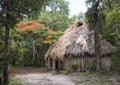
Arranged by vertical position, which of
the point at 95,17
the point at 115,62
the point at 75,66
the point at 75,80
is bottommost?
the point at 75,80

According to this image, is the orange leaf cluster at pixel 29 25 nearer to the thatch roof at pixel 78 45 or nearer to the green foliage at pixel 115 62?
the thatch roof at pixel 78 45

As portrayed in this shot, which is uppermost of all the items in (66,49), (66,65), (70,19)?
(70,19)

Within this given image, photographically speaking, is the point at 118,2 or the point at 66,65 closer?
the point at 118,2

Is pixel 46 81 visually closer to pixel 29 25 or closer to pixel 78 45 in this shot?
pixel 78 45

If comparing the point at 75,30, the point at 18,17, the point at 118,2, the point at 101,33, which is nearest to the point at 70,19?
the point at 75,30

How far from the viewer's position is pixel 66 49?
21.0 meters

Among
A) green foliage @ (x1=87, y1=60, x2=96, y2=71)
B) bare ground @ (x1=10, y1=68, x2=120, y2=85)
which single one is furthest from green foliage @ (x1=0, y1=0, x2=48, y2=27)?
green foliage @ (x1=87, y1=60, x2=96, y2=71)

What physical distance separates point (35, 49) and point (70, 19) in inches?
271

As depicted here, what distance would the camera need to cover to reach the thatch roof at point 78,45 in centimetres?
1997

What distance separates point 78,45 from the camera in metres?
20.8

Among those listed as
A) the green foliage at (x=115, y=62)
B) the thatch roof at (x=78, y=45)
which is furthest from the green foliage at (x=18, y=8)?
the green foliage at (x=115, y=62)

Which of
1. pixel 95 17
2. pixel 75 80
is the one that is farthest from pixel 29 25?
pixel 75 80

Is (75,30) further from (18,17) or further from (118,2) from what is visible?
(18,17)

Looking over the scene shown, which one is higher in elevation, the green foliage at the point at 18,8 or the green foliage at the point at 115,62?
the green foliage at the point at 18,8
